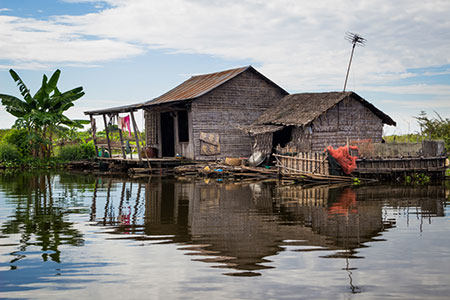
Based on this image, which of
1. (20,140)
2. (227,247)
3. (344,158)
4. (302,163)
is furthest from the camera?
(20,140)

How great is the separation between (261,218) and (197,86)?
61.6 feet

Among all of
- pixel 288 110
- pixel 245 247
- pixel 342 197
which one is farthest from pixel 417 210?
pixel 288 110

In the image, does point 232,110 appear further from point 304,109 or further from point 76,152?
point 76,152

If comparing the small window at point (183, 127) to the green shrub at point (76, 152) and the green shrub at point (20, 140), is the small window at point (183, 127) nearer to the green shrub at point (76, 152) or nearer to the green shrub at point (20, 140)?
the green shrub at point (76, 152)

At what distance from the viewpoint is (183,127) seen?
29328 millimetres

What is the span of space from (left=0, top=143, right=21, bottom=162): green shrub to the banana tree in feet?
4.28

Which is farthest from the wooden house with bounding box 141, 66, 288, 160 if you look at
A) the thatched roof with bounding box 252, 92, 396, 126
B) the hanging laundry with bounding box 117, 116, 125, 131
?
the hanging laundry with bounding box 117, 116, 125, 131

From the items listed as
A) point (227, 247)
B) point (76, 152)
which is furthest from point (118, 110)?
point (227, 247)

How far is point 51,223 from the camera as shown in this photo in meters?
11.4

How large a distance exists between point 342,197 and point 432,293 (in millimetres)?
9640

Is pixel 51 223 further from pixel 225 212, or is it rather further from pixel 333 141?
pixel 333 141

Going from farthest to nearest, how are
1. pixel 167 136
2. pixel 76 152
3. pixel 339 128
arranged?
1. pixel 76 152
2. pixel 167 136
3. pixel 339 128

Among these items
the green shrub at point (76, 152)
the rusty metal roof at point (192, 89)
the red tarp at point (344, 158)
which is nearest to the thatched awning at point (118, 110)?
the rusty metal roof at point (192, 89)

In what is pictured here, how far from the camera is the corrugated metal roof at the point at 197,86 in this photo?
27500 mm
